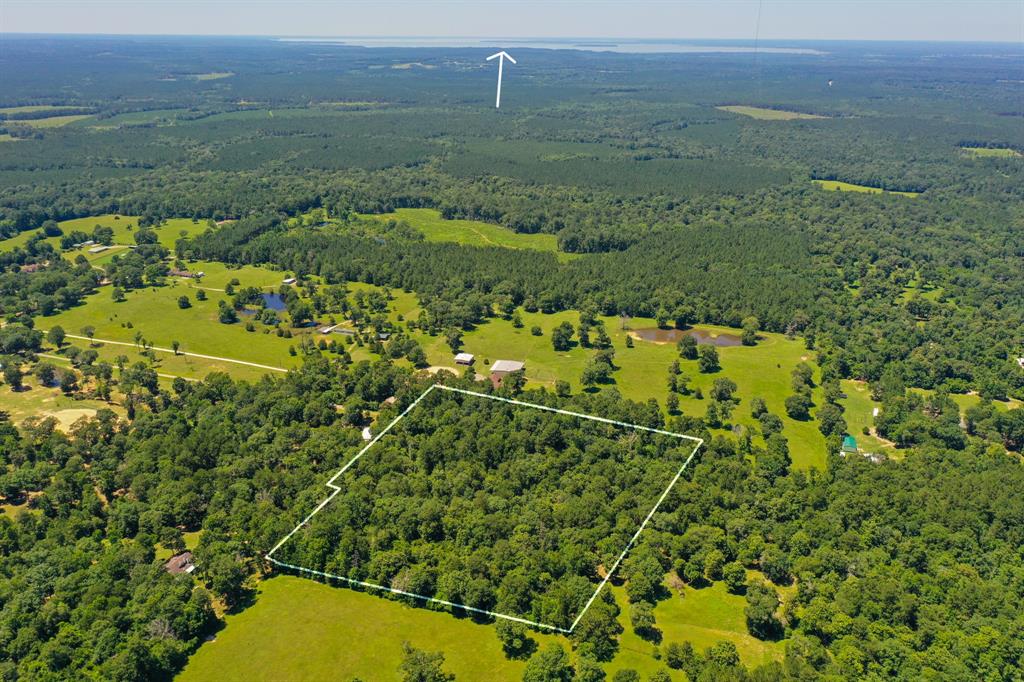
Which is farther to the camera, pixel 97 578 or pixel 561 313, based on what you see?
pixel 561 313

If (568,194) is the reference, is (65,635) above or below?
below

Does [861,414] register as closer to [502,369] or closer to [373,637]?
[502,369]

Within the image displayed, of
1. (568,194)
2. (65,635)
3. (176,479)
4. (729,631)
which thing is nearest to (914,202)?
(568,194)

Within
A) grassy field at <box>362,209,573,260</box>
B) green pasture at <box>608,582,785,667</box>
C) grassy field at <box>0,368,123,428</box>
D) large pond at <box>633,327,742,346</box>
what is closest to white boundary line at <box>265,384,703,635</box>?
green pasture at <box>608,582,785,667</box>

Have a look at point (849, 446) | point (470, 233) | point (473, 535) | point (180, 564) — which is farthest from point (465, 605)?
point (470, 233)

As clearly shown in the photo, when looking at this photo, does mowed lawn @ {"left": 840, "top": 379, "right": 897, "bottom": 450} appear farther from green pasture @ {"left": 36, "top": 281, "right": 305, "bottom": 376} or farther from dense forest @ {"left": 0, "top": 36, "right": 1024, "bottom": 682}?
green pasture @ {"left": 36, "top": 281, "right": 305, "bottom": 376}

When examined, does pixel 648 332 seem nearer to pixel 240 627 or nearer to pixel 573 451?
pixel 573 451

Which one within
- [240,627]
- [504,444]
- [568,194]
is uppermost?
[568,194]
